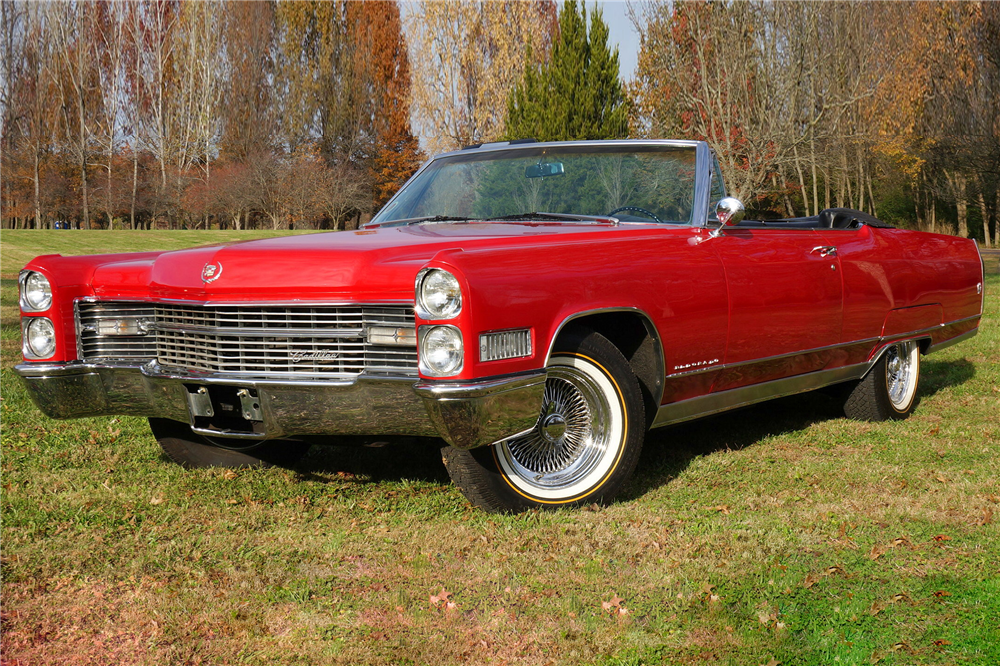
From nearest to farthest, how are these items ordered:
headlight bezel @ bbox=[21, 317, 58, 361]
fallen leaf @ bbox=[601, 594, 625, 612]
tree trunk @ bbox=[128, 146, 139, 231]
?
fallen leaf @ bbox=[601, 594, 625, 612] < headlight bezel @ bbox=[21, 317, 58, 361] < tree trunk @ bbox=[128, 146, 139, 231]

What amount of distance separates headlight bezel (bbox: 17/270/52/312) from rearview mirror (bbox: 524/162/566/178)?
2.33m

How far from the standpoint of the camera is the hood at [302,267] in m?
3.55

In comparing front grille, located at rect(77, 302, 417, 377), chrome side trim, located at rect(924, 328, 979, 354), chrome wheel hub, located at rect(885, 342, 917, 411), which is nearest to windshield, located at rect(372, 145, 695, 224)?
front grille, located at rect(77, 302, 417, 377)

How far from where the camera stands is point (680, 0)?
23.3 metres

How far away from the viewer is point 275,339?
369 cm

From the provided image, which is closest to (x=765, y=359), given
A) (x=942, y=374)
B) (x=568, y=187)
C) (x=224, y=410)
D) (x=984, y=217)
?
(x=568, y=187)

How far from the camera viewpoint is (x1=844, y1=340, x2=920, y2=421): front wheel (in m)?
5.88

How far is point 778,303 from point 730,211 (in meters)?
0.57

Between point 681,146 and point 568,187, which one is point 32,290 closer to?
point 568,187

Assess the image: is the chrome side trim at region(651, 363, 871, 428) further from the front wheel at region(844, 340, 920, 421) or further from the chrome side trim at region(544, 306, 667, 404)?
the front wheel at region(844, 340, 920, 421)

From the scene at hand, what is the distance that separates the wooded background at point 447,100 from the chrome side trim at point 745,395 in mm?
16975

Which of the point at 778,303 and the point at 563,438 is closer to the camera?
the point at 563,438

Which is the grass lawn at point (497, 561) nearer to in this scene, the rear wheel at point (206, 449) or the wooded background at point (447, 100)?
the rear wheel at point (206, 449)

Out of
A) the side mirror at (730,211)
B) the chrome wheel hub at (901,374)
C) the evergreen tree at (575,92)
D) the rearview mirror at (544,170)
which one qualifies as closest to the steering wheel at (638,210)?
the side mirror at (730,211)
